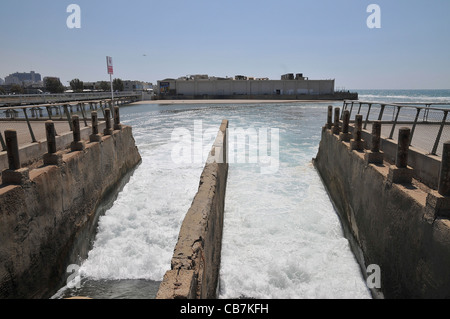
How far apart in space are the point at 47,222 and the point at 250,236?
4.51 metres

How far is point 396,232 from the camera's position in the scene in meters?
5.12

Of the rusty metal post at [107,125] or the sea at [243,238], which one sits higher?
the rusty metal post at [107,125]

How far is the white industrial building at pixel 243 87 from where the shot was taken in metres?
78.1

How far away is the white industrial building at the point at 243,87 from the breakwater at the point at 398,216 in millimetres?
71840

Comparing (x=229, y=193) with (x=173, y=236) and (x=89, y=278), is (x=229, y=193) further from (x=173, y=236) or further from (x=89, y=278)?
(x=89, y=278)

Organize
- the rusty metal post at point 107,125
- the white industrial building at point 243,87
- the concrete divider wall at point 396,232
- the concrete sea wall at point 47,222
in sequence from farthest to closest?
the white industrial building at point 243,87, the rusty metal post at point 107,125, the concrete sea wall at point 47,222, the concrete divider wall at point 396,232

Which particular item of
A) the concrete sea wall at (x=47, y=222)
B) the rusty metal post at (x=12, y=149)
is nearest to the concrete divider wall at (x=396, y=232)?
the concrete sea wall at (x=47, y=222)

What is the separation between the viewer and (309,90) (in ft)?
257

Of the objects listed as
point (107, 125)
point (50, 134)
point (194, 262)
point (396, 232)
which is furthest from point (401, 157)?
point (107, 125)

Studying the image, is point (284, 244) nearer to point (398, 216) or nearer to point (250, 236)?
point (250, 236)

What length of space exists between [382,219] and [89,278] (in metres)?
5.90

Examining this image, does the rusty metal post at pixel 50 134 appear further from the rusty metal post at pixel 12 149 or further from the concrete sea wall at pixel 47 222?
the rusty metal post at pixel 12 149

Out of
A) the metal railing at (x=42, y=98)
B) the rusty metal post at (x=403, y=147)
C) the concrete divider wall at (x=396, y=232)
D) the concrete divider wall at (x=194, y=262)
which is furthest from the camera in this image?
the metal railing at (x=42, y=98)
